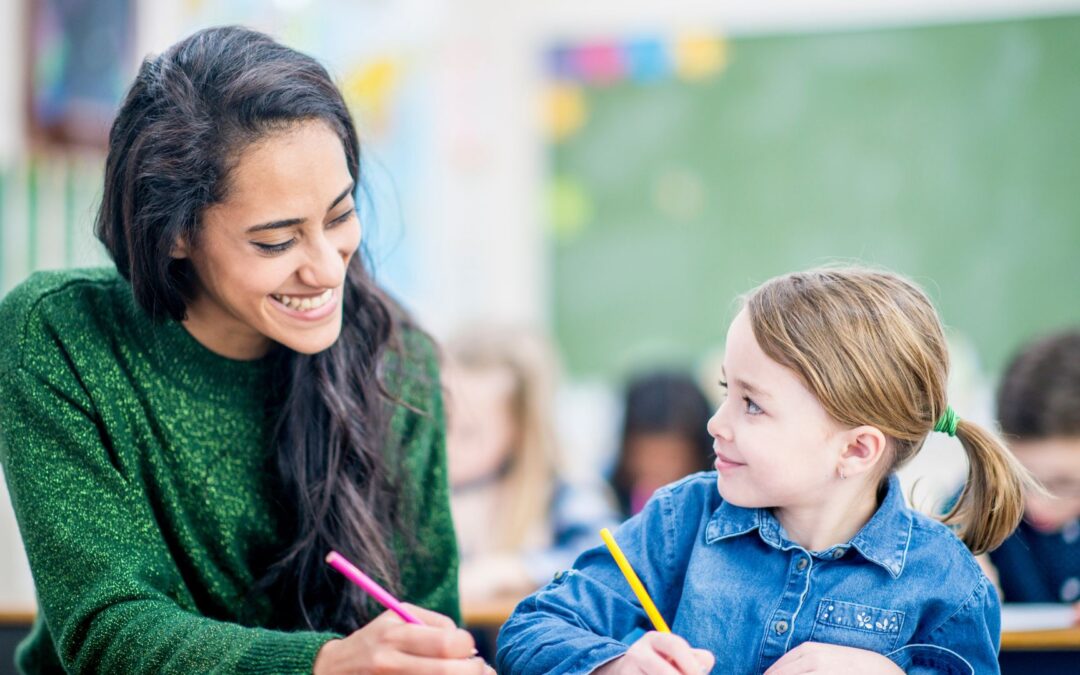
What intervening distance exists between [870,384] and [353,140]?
23.7 inches

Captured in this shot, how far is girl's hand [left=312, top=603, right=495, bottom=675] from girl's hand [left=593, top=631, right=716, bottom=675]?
126 millimetres

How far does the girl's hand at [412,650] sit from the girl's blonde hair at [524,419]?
1507mm

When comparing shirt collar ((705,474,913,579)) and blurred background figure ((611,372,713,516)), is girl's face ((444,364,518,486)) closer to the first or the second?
blurred background figure ((611,372,713,516))

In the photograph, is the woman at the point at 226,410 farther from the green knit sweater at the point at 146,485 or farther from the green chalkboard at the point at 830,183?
the green chalkboard at the point at 830,183

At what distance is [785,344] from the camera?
1.10 metres

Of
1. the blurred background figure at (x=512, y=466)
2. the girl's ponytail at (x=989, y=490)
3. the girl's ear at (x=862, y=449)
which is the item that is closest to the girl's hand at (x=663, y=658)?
the girl's ear at (x=862, y=449)

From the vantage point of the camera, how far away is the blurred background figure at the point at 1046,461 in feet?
5.98

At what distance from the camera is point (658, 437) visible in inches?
116

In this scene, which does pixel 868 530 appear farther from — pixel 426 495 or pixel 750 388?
pixel 426 495

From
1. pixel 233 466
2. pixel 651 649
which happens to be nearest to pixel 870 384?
pixel 651 649

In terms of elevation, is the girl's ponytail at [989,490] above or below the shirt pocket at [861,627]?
above

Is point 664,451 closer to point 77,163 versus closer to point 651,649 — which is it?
point 77,163

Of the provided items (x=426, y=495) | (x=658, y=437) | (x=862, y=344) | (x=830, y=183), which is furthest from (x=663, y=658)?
(x=830, y=183)

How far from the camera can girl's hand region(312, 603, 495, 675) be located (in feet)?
3.33
